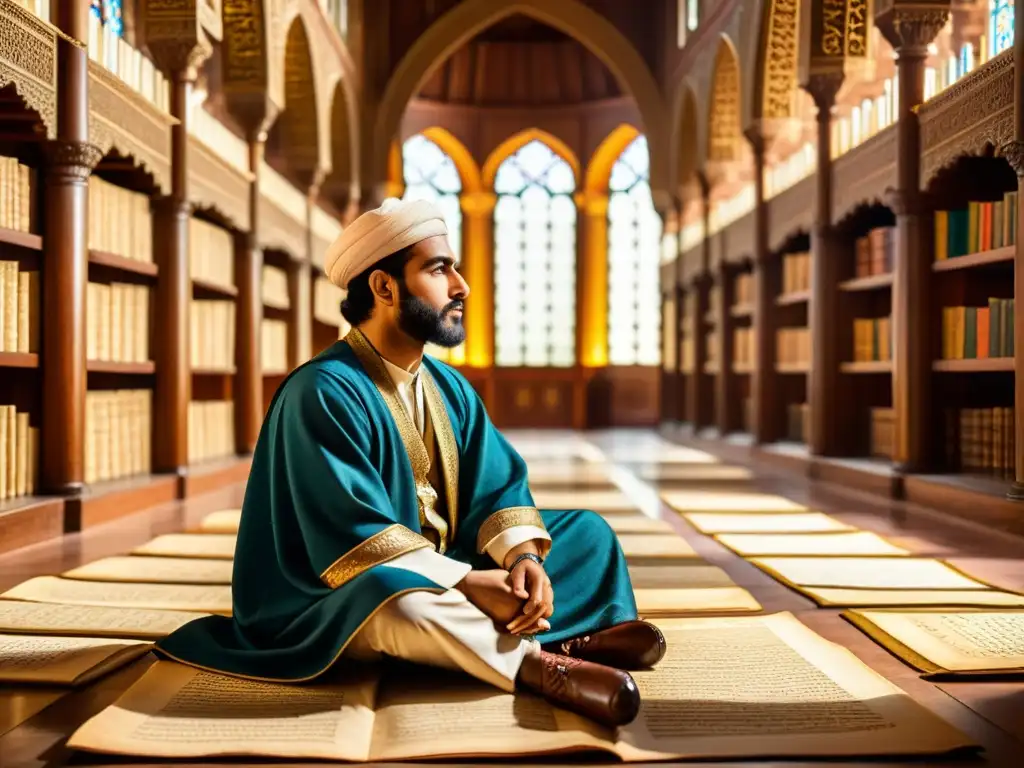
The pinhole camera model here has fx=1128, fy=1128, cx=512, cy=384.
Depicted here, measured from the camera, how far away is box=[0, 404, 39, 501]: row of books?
15.7ft

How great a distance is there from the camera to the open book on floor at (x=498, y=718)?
2.02 metres

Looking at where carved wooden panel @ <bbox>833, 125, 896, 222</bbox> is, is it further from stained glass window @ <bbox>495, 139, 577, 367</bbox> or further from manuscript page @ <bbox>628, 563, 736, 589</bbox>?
stained glass window @ <bbox>495, 139, 577, 367</bbox>

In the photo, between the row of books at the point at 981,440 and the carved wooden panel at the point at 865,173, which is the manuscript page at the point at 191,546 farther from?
the carved wooden panel at the point at 865,173

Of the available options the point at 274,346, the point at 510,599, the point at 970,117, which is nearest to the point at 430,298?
the point at 510,599

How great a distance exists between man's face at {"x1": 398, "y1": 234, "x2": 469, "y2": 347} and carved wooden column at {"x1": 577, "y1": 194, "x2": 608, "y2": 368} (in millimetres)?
15218

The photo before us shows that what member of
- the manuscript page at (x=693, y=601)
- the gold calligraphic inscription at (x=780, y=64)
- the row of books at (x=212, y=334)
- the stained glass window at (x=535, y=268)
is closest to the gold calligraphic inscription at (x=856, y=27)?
the gold calligraphic inscription at (x=780, y=64)

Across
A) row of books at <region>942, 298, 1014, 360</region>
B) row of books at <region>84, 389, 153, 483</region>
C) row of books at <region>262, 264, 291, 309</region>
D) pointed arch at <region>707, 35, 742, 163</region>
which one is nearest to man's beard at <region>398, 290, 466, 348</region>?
row of books at <region>84, 389, 153, 483</region>

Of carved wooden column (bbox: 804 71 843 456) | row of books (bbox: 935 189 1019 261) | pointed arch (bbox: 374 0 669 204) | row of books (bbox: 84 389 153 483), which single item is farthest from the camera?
pointed arch (bbox: 374 0 669 204)

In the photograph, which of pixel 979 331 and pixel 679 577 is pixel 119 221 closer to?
pixel 679 577

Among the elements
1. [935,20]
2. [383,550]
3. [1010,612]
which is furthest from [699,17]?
[383,550]

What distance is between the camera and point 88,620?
124 inches

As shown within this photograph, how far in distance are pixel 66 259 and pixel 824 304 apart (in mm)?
5129

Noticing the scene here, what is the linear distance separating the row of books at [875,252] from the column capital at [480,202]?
1039 cm

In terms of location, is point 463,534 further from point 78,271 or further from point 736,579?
point 78,271
